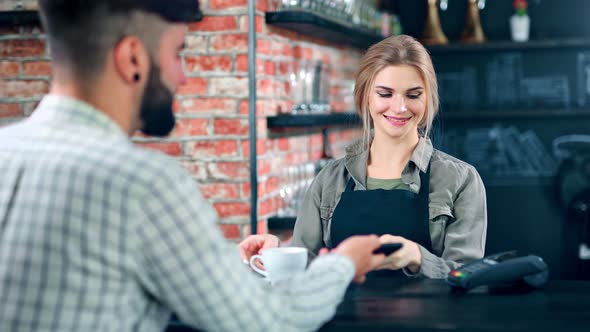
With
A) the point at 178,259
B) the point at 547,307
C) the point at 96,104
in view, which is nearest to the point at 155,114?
the point at 96,104

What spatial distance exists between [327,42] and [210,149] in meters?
1.25

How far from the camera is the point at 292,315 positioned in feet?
3.28

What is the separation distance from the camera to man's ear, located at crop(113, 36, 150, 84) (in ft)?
3.17

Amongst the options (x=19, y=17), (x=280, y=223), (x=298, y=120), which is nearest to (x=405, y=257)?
(x=280, y=223)

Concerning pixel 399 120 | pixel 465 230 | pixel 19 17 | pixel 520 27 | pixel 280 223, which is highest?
pixel 520 27

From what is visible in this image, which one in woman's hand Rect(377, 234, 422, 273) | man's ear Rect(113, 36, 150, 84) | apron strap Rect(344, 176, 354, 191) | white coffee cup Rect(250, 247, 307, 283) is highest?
man's ear Rect(113, 36, 150, 84)

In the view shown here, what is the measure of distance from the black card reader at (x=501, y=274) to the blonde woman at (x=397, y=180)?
1.51 ft

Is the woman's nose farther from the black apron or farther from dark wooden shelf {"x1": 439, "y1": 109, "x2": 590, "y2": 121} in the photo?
dark wooden shelf {"x1": 439, "y1": 109, "x2": 590, "y2": 121}

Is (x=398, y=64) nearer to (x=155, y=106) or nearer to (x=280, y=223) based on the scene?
(x=280, y=223)

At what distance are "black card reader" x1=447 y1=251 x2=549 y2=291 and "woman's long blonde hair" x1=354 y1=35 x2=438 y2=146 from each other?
72cm

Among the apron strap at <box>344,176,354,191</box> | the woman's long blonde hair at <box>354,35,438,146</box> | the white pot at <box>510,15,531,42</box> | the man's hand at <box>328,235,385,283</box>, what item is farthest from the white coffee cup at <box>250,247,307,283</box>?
the white pot at <box>510,15,531,42</box>

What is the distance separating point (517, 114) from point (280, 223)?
2.21 m

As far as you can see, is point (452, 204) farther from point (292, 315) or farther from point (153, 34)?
point (153, 34)

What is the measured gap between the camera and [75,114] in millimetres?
960
